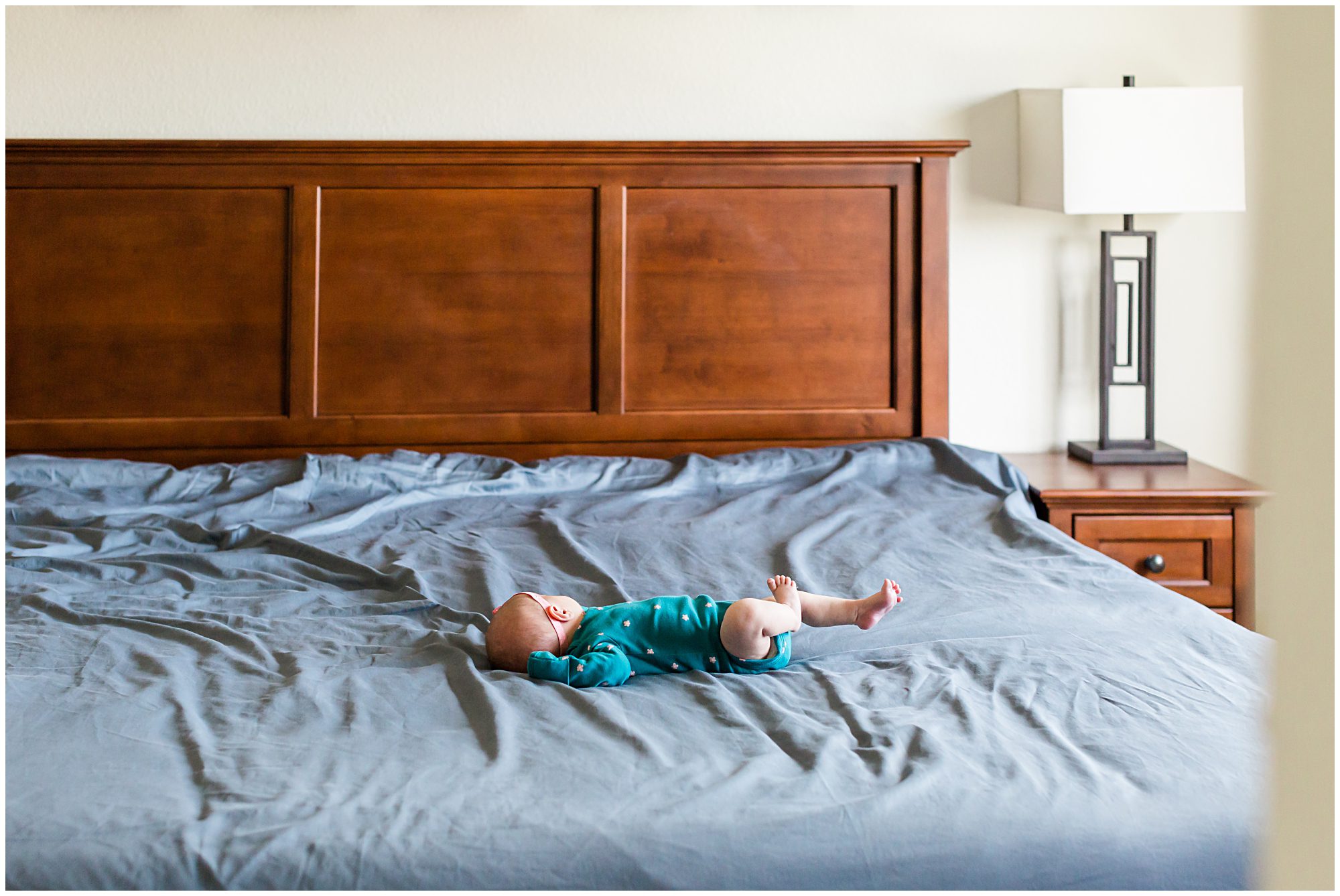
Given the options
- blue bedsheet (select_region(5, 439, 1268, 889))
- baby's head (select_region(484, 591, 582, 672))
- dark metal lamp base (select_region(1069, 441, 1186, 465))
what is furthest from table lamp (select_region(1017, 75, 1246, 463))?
baby's head (select_region(484, 591, 582, 672))

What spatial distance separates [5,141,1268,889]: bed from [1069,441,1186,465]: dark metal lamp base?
1.21ft

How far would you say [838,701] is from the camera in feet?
3.70

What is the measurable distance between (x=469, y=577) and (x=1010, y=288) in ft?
5.42

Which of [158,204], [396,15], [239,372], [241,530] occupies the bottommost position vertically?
[241,530]

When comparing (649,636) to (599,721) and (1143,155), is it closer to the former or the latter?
(599,721)

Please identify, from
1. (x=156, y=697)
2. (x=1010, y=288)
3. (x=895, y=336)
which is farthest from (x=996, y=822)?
(x=1010, y=288)

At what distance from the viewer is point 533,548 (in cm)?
184

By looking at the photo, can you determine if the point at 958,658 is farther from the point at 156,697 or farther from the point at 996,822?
the point at 156,697

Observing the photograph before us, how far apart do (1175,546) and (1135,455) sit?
31 cm

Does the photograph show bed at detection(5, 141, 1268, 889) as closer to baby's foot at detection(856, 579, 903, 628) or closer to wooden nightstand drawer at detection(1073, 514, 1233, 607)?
baby's foot at detection(856, 579, 903, 628)

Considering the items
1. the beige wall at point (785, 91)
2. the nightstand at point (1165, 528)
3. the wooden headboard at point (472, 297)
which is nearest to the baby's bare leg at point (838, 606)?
the nightstand at point (1165, 528)

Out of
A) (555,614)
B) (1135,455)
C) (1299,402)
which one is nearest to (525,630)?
(555,614)

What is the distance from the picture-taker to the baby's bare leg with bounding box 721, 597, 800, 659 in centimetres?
122

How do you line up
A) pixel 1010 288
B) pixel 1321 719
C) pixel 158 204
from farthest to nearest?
pixel 1010 288
pixel 158 204
pixel 1321 719
